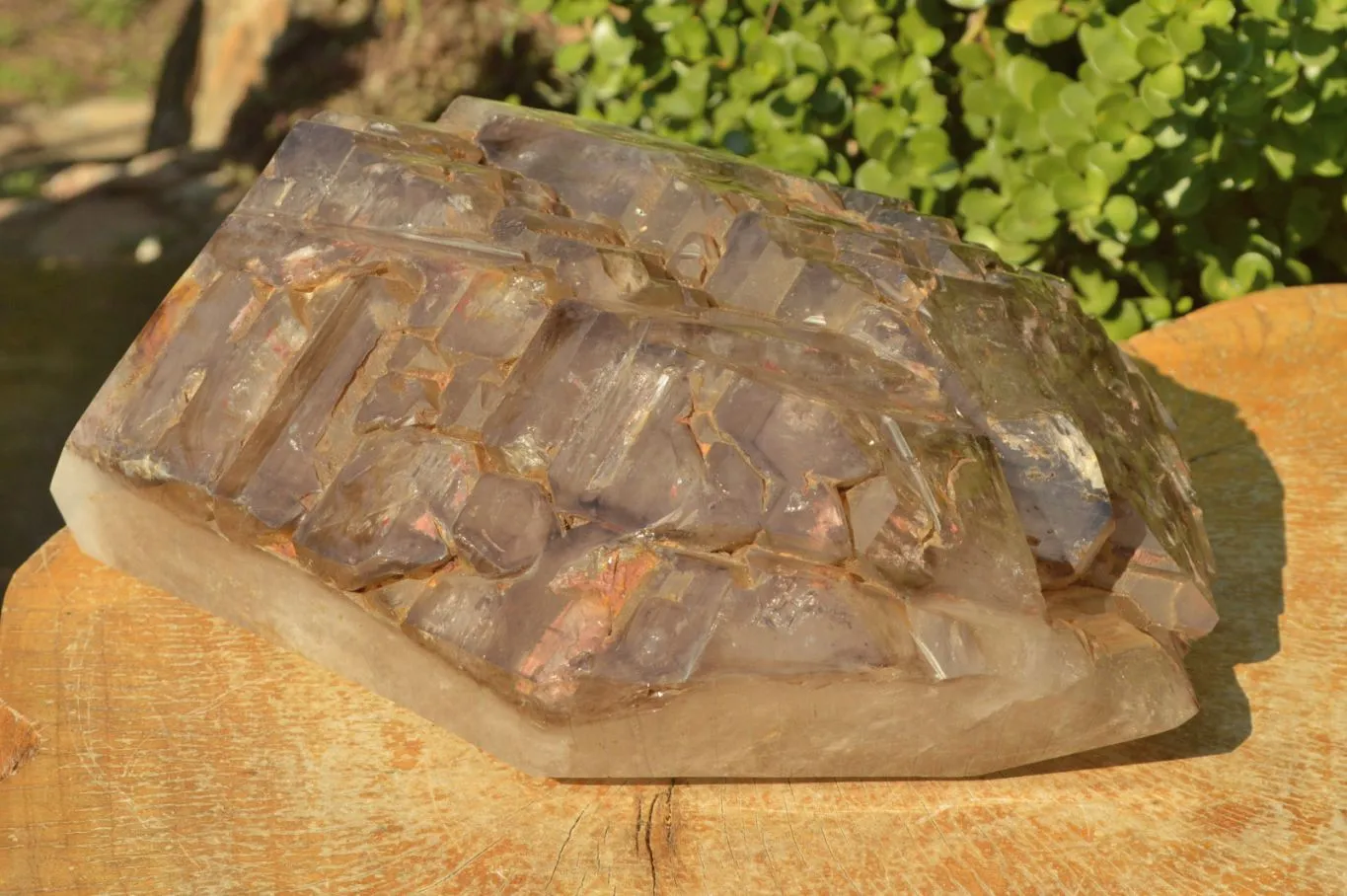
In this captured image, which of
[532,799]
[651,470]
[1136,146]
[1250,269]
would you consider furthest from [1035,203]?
[532,799]

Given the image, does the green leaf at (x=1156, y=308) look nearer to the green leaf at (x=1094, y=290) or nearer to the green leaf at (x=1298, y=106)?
the green leaf at (x=1094, y=290)

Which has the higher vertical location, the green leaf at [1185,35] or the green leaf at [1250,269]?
the green leaf at [1185,35]

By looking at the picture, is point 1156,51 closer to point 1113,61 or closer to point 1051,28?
point 1113,61

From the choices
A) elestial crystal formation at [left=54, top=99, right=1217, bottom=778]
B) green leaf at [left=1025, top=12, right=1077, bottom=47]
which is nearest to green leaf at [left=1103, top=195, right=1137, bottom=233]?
green leaf at [left=1025, top=12, right=1077, bottom=47]

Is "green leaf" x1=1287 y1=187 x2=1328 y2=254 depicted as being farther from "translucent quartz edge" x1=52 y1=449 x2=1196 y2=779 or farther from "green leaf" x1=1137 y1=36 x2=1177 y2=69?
"translucent quartz edge" x1=52 y1=449 x2=1196 y2=779

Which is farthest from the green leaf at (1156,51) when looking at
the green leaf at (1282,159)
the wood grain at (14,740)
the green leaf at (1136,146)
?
the wood grain at (14,740)

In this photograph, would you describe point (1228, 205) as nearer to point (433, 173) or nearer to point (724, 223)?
point (724, 223)

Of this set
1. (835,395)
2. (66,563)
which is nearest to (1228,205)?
(835,395)
